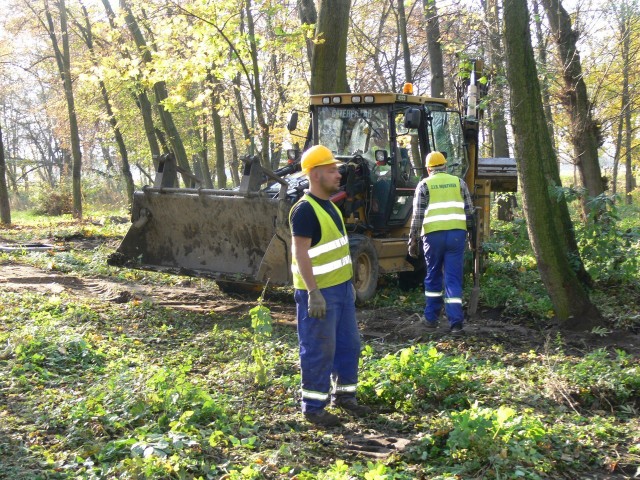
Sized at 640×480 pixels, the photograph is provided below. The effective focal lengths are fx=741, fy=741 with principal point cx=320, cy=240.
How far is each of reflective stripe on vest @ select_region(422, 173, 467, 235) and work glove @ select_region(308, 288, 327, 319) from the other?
3340mm

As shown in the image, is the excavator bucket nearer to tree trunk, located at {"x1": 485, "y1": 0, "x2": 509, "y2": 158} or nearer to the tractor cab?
the tractor cab

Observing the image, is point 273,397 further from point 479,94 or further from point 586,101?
point 586,101

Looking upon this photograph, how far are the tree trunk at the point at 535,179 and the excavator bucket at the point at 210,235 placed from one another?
114 inches

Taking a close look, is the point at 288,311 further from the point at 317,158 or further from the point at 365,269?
the point at 317,158

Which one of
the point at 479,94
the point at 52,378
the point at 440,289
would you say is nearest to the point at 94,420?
the point at 52,378

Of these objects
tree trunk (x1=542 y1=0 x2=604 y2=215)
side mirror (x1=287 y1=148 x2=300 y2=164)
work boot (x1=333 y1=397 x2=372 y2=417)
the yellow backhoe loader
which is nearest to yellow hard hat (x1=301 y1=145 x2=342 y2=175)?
work boot (x1=333 y1=397 x2=372 y2=417)

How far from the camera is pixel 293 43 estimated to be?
1406 centimetres

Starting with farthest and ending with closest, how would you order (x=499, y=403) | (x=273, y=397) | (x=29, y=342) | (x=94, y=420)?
(x=29, y=342) < (x=273, y=397) < (x=499, y=403) < (x=94, y=420)

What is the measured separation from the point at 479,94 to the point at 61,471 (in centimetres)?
999

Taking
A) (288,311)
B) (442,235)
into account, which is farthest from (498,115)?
(442,235)

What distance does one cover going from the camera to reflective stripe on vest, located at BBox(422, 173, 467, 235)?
8.42m

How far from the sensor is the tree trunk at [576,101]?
12.7 meters

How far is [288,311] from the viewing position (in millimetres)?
9961

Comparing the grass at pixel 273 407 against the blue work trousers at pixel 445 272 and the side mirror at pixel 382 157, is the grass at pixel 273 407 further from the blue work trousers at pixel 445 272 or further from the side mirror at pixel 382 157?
the side mirror at pixel 382 157
